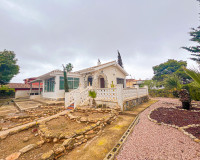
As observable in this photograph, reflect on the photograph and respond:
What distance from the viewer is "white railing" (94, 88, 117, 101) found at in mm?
5599

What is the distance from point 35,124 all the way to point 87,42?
1267 centimetres

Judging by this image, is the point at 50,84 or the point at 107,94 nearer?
the point at 107,94

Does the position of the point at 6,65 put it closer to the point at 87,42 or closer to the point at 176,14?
the point at 87,42

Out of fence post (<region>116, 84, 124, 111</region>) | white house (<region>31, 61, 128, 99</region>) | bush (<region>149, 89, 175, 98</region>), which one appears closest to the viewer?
fence post (<region>116, 84, 124, 111</region>)

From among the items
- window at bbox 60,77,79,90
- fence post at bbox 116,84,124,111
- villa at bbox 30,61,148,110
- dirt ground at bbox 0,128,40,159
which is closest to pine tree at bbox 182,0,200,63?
villa at bbox 30,61,148,110

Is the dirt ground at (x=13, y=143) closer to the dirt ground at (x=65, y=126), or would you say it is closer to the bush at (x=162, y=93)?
the dirt ground at (x=65, y=126)

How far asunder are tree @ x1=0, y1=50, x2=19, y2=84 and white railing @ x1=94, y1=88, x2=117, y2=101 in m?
19.0

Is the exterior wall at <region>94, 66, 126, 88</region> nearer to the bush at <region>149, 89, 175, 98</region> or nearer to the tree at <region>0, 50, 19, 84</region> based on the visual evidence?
the bush at <region>149, 89, 175, 98</region>

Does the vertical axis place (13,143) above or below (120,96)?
below

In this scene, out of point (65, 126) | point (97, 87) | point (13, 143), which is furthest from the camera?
point (97, 87)

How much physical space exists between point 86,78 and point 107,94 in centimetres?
576

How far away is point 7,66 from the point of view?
14.7 meters

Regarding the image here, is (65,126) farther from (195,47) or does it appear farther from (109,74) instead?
(195,47)

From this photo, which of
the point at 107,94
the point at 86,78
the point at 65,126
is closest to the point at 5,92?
the point at 86,78
